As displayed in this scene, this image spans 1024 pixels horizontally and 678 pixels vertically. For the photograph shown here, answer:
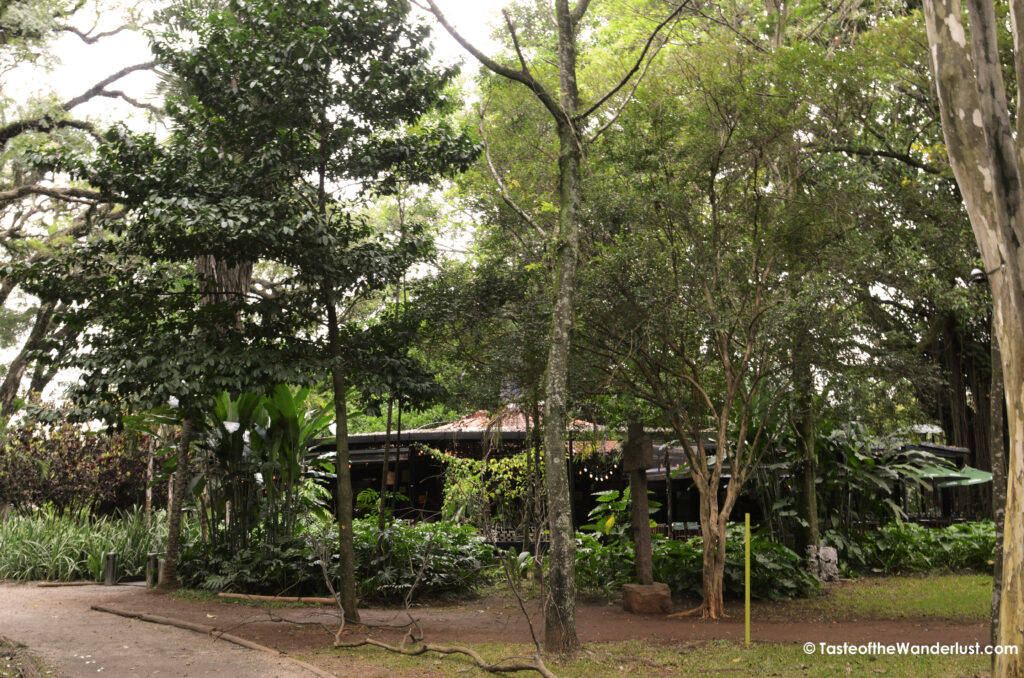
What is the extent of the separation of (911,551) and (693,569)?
5.03m

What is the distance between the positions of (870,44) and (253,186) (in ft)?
23.3

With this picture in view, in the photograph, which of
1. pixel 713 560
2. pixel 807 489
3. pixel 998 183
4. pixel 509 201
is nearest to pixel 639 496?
pixel 713 560

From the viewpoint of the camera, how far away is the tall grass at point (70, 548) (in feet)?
39.4

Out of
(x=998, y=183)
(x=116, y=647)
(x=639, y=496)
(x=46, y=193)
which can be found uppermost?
(x=46, y=193)

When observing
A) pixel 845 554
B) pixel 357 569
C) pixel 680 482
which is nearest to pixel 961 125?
pixel 357 569

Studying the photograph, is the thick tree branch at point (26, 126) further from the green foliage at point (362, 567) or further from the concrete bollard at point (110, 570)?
the green foliage at point (362, 567)

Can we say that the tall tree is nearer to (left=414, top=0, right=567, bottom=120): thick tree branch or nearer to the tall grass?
(left=414, top=0, right=567, bottom=120): thick tree branch

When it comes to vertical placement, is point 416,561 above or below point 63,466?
below

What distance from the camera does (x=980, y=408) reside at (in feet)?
66.9

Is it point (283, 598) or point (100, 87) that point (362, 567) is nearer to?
point (283, 598)

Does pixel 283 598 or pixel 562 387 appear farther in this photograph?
pixel 283 598

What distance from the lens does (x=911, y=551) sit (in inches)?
528

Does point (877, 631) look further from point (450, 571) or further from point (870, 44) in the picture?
point (870, 44)

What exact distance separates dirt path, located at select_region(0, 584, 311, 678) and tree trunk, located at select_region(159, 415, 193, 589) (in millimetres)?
1230
